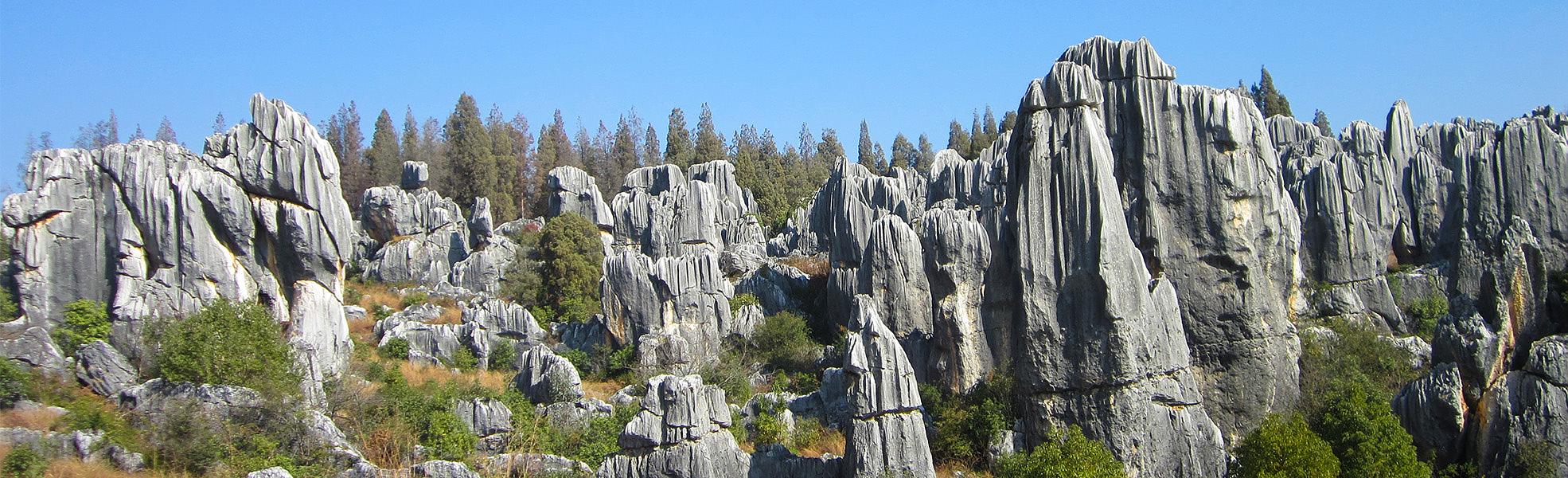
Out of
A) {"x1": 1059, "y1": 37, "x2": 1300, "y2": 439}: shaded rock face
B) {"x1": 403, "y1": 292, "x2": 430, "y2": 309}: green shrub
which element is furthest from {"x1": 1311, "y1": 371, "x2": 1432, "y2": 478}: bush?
{"x1": 403, "y1": 292, "x2": 430, "y2": 309}: green shrub

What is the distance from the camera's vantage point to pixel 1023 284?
2256 centimetres

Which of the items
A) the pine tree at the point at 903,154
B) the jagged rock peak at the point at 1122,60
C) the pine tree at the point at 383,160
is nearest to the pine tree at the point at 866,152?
the pine tree at the point at 903,154

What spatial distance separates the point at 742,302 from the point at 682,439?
15.7 m

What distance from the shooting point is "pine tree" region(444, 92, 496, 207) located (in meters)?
62.4

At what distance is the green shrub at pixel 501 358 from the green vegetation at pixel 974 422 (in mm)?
14290

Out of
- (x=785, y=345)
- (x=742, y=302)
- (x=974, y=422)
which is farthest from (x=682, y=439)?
(x=742, y=302)

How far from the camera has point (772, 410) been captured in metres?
30.2

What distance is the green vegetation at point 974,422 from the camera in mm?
25109

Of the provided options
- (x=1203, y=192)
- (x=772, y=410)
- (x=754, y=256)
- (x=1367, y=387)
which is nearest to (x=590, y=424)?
(x=772, y=410)

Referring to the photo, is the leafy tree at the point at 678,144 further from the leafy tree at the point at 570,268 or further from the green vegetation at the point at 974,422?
the green vegetation at the point at 974,422

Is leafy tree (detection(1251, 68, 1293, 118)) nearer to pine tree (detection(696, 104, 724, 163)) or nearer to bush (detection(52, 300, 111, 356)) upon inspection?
pine tree (detection(696, 104, 724, 163))

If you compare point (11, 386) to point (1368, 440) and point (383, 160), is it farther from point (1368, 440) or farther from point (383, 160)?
point (383, 160)

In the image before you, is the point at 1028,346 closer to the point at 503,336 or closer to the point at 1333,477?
the point at 1333,477

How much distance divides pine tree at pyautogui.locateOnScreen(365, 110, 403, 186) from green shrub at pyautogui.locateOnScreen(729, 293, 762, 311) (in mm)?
34539
